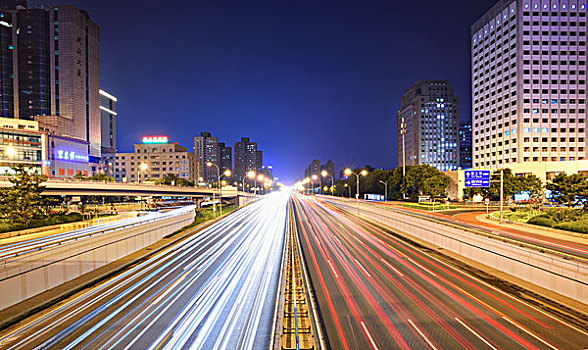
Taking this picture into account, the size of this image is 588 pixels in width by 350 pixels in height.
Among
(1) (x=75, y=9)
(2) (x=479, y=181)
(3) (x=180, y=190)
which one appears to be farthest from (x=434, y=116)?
(1) (x=75, y=9)

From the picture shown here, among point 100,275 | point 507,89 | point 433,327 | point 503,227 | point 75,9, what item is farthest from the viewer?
point 75,9

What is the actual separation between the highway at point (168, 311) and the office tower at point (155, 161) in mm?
141366

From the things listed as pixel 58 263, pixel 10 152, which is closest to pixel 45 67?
pixel 10 152

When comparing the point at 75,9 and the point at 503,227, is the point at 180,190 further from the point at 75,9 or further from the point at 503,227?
the point at 75,9

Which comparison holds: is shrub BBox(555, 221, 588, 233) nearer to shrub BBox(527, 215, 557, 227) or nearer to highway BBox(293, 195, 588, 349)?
shrub BBox(527, 215, 557, 227)

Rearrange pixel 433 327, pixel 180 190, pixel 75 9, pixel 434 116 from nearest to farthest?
pixel 433 327
pixel 180 190
pixel 75 9
pixel 434 116

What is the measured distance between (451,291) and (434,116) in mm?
202830

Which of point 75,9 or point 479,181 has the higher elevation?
point 75,9

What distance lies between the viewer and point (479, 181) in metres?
37.7

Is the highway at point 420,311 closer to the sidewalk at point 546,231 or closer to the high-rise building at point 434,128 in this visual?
the sidewalk at point 546,231

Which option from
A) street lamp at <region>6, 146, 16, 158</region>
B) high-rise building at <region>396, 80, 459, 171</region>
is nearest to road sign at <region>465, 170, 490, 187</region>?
street lamp at <region>6, 146, 16, 158</region>

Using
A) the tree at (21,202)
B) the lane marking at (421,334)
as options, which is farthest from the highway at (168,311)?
the tree at (21,202)

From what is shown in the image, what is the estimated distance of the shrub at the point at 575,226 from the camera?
26.7 meters

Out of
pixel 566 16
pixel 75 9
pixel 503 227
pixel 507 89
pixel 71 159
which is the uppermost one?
pixel 75 9
